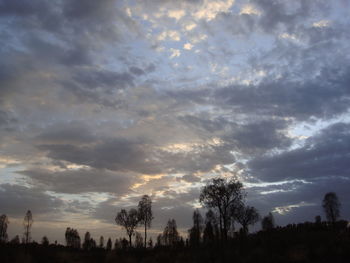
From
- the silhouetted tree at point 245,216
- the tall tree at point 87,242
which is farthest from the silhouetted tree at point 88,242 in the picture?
the silhouetted tree at point 245,216

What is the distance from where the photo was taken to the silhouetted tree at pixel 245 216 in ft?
254

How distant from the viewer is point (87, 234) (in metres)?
162

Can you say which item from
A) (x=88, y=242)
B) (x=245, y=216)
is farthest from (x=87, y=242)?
(x=245, y=216)

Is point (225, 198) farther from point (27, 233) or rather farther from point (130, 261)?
point (27, 233)

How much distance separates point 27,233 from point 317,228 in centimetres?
9068

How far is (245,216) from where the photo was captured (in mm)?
82125

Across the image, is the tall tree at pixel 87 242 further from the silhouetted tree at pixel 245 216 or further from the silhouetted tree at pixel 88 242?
the silhouetted tree at pixel 245 216

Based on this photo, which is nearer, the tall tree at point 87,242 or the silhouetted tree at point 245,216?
the tall tree at point 87,242

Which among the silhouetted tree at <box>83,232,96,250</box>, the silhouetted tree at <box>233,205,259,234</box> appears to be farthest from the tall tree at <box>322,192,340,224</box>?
the silhouetted tree at <box>83,232,96,250</box>

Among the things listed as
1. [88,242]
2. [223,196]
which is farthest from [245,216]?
[88,242]

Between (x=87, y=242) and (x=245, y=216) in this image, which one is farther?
(x=87, y=242)

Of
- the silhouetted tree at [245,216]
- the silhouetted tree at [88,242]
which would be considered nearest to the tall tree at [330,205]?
the silhouetted tree at [245,216]

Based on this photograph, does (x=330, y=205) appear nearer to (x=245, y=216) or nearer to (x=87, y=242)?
(x=245, y=216)

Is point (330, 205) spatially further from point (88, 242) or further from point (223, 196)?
point (88, 242)
